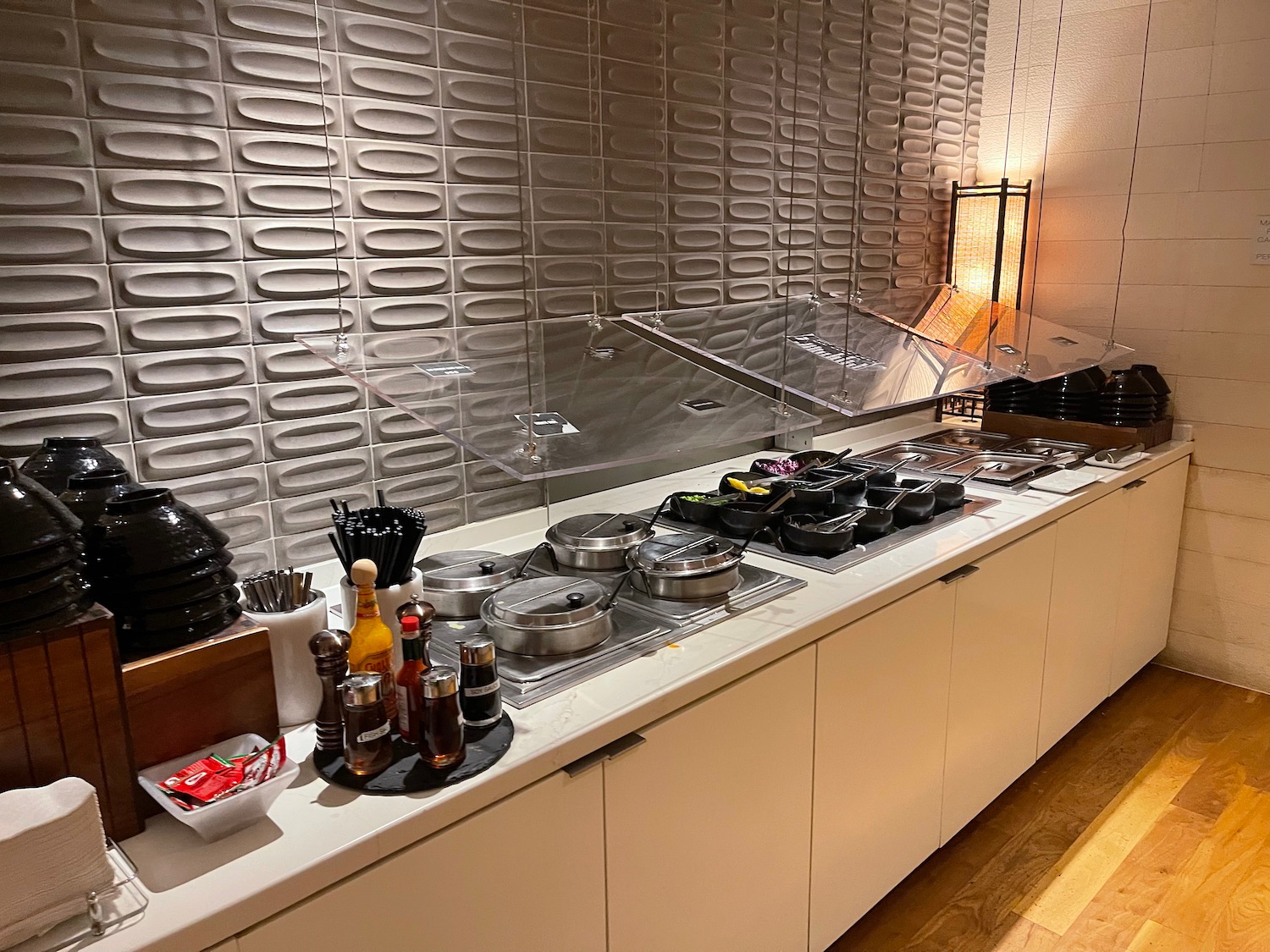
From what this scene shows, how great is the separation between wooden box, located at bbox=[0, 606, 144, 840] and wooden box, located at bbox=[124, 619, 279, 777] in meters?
0.04

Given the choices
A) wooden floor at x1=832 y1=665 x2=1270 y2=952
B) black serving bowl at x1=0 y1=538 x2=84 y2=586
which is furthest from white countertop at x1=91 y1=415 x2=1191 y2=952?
wooden floor at x1=832 y1=665 x2=1270 y2=952

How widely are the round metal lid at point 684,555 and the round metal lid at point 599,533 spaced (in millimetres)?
45

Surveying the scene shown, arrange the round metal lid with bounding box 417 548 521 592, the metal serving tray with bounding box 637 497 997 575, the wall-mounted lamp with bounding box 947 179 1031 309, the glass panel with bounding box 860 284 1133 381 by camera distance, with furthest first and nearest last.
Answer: the wall-mounted lamp with bounding box 947 179 1031 309
the glass panel with bounding box 860 284 1133 381
the metal serving tray with bounding box 637 497 997 575
the round metal lid with bounding box 417 548 521 592

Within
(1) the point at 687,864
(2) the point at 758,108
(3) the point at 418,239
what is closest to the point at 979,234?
(2) the point at 758,108

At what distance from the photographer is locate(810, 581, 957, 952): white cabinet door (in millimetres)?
1791

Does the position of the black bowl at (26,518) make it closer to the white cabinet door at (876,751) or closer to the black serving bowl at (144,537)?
the black serving bowl at (144,537)

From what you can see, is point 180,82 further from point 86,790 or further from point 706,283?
point 706,283

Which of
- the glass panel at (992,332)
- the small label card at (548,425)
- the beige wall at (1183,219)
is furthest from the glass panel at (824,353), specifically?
the beige wall at (1183,219)

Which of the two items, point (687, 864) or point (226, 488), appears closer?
point (687, 864)

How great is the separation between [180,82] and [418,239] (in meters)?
0.54

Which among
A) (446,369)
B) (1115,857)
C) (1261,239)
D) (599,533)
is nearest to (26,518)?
(446,369)

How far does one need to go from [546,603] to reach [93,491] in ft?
2.26

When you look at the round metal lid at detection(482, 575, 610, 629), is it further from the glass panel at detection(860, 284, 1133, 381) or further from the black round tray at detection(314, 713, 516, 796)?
the glass panel at detection(860, 284, 1133, 381)

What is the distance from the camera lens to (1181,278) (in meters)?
3.13
